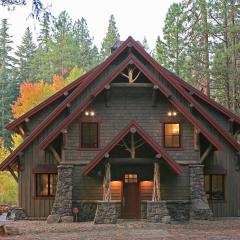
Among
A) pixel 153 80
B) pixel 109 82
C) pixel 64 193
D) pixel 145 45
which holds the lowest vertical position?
pixel 64 193

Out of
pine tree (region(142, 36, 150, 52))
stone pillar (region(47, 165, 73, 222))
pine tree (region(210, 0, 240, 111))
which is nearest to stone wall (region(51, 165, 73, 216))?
stone pillar (region(47, 165, 73, 222))

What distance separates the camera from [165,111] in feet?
88.7

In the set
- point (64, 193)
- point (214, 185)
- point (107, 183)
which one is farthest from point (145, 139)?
point (214, 185)

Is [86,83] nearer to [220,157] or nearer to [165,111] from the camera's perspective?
[165,111]

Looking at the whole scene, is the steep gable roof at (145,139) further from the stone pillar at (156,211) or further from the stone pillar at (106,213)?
the stone pillar at (106,213)

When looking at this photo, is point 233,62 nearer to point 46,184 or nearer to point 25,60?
point 46,184

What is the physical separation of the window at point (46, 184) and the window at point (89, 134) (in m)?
2.76

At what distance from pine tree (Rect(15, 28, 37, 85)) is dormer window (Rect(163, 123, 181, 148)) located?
51240 millimetres

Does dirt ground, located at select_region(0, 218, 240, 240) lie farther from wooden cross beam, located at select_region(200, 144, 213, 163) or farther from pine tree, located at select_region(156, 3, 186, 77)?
pine tree, located at select_region(156, 3, 186, 77)

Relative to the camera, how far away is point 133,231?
787 inches

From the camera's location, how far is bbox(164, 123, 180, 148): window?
26.9 meters

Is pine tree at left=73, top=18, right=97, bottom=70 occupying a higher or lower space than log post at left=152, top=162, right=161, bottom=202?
higher

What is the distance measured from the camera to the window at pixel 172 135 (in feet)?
88.2

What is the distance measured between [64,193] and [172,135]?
6.36 m
